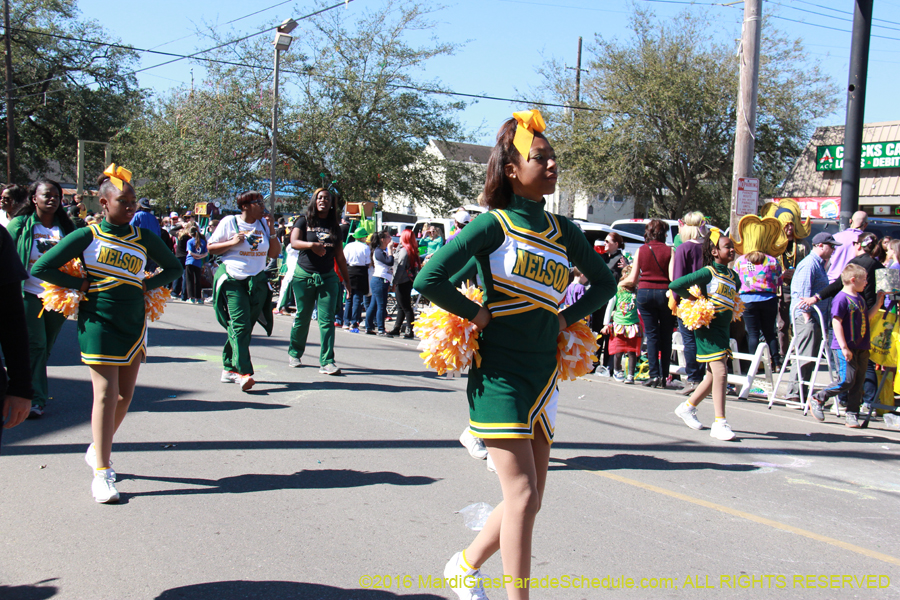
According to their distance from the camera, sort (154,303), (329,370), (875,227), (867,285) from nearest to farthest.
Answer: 1. (154,303)
2. (867,285)
3. (329,370)
4. (875,227)

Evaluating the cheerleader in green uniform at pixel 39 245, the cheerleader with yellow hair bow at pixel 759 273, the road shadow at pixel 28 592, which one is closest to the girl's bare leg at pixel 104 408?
the road shadow at pixel 28 592

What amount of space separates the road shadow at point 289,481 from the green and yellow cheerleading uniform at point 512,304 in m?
2.10

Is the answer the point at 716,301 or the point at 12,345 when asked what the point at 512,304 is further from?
the point at 716,301

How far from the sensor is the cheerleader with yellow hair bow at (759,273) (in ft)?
29.0

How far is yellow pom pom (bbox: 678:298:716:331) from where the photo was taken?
627cm

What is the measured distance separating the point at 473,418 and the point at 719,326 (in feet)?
13.4

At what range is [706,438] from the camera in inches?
249

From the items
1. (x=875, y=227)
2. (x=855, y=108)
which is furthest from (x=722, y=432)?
(x=875, y=227)

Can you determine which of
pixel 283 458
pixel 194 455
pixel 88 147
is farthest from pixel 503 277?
pixel 88 147

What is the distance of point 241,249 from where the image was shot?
23.4ft

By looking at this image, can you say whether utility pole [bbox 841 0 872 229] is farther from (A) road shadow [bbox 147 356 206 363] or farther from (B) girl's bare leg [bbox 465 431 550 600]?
(B) girl's bare leg [bbox 465 431 550 600]

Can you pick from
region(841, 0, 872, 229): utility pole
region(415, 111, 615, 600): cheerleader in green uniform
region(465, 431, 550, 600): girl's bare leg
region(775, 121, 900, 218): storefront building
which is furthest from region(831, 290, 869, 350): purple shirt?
region(775, 121, 900, 218): storefront building

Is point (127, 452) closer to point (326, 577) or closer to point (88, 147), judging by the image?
point (326, 577)

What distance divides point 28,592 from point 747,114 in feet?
35.5
